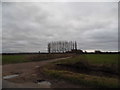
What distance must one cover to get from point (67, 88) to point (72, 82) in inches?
66.9

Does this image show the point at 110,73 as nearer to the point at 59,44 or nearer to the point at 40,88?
the point at 40,88

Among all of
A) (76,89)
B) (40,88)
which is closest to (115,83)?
(76,89)

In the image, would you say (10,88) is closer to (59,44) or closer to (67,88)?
(67,88)

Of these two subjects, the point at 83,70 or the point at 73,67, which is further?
the point at 73,67

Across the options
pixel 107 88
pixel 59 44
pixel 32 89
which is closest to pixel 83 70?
pixel 107 88

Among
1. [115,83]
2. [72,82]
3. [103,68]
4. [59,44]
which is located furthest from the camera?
[59,44]

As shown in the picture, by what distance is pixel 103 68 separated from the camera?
62.6 ft

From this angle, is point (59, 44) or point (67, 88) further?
point (59, 44)

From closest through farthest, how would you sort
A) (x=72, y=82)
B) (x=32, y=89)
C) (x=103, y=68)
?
1. (x=32, y=89)
2. (x=72, y=82)
3. (x=103, y=68)

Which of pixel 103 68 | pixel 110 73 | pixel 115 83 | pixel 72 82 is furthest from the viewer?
pixel 103 68

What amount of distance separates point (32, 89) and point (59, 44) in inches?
3994

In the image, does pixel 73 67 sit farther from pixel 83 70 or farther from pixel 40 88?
pixel 40 88

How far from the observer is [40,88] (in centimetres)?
895

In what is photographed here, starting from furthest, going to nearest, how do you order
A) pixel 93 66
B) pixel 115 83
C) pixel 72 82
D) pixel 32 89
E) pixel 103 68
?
pixel 93 66 → pixel 103 68 → pixel 72 82 → pixel 115 83 → pixel 32 89
